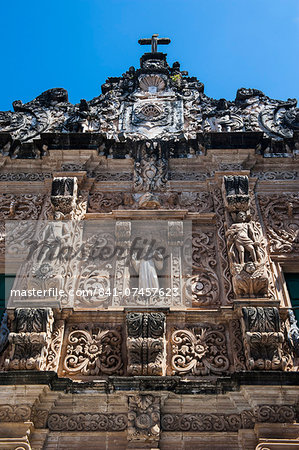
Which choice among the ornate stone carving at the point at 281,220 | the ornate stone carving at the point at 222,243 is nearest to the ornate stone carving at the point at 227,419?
the ornate stone carving at the point at 222,243

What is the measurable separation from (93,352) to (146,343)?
0.78m

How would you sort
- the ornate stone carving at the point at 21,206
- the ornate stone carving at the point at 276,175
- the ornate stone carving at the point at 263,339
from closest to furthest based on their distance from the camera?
the ornate stone carving at the point at 263,339 → the ornate stone carving at the point at 21,206 → the ornate stone carving at the point at 276,175

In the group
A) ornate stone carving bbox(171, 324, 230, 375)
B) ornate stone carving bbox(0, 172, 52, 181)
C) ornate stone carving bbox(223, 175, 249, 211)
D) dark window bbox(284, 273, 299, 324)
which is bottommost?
ornate stone carving bbox(171, 324, 230, 375)

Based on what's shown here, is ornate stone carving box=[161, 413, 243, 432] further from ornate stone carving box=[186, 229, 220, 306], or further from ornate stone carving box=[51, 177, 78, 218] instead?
ornate stone carving box=[51, 177, 78, 218]

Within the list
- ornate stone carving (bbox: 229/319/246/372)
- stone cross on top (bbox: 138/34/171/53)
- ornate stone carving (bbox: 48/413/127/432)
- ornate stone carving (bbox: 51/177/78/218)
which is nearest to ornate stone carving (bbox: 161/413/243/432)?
ornate stone carving (bbox: 48/413/127/432)

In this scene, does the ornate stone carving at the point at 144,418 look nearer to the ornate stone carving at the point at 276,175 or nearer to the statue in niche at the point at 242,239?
the statue in niche at the point at 242,239

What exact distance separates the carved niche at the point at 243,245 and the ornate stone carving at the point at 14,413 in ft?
10.3

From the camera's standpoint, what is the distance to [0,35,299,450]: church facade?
5.45 m

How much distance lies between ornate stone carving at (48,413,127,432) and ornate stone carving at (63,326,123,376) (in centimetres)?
59

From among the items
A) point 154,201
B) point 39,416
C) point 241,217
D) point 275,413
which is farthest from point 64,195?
point 275,413

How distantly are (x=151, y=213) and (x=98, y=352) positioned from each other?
270 centimetres

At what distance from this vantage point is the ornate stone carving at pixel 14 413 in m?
5.34

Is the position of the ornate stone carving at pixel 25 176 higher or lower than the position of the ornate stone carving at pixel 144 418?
higher

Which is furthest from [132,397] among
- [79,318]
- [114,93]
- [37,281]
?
[114,93]
